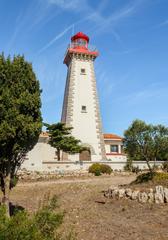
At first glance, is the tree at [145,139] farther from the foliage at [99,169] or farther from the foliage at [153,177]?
the foliage at [99,169]

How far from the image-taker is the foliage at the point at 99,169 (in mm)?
33756

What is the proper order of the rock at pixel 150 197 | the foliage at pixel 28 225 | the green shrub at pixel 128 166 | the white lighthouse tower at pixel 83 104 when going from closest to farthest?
the foliage at pixel 28 225 → the rock at pixel 150 197 → the green shrub at pixel 128 166 → the white lighthouse tower at pixel 83 104

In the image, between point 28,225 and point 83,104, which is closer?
point 28,225

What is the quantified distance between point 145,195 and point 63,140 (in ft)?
70.6

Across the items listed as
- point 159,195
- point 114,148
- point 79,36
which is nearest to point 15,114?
point 159,195

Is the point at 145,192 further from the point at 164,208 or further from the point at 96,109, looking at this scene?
the point at 96,109

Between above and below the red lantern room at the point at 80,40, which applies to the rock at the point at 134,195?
below

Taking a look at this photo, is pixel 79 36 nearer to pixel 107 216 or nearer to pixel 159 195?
pixel 159 195

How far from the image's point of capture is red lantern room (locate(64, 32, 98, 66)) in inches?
1718

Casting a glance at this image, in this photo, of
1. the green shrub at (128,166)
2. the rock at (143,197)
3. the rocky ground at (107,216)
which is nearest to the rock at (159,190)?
the rock at (143,197)

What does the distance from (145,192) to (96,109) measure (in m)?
25.4

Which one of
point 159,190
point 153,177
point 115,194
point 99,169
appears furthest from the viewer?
point 99,169

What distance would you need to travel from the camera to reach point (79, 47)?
149ft

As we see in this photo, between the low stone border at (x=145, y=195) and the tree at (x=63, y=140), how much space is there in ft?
62.3
